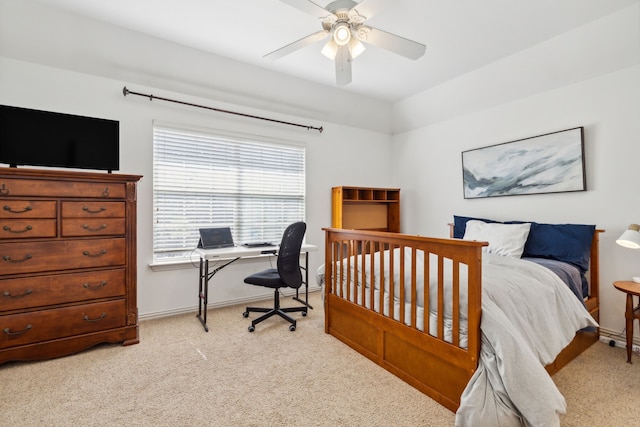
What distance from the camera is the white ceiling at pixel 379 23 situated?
2385mm

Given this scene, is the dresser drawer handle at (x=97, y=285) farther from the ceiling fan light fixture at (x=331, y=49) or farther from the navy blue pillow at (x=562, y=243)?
the navy blue pillow at (x=562, y=243)

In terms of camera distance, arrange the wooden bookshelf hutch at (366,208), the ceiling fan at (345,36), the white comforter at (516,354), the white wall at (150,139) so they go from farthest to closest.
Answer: the wooden bookshelf hutch at (366,208), the white wall at (150,139), the ceiling fan at (345,36), the white comforter at (516,354)

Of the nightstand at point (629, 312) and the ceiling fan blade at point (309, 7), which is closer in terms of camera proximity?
the ceiling fan blade at point (309, 7)

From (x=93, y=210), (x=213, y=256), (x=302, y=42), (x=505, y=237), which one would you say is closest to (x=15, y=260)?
(x=93, y=210)

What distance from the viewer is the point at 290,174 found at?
4148 millimetres

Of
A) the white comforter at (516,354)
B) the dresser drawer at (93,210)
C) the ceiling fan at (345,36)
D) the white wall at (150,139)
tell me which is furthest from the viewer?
the white wall at (150,139)

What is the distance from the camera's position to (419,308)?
198 cm

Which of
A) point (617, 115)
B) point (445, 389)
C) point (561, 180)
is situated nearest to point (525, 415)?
point (445, 389)

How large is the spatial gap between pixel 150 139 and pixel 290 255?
1901 millimetres

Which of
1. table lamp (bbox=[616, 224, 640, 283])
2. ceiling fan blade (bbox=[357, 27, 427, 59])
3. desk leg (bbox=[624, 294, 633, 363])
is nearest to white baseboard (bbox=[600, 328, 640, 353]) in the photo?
desk leg (bbox=[624, 294, 633, 363])

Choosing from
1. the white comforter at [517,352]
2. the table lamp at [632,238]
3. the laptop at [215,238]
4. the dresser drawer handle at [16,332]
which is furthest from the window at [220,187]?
the table lamp at [632,238]

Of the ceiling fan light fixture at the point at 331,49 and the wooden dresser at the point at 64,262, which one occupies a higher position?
the ceiling fan light fixture at the point at 331,49

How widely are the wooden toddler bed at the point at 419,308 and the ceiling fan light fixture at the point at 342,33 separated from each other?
142cm

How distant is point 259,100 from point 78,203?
2185 mm
